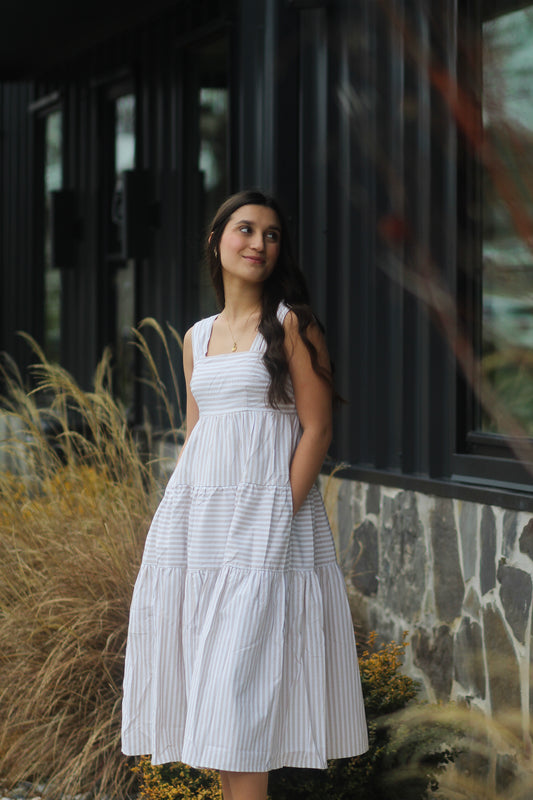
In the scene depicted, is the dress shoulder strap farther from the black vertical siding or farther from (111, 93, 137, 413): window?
(111, 93, 137, 413): window

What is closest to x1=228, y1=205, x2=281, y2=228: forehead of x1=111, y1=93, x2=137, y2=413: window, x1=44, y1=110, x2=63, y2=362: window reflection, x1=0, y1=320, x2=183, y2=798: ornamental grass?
x1=0, y1=320, x2=183, y2=798: ornamental grass

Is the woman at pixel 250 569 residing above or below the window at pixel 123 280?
below

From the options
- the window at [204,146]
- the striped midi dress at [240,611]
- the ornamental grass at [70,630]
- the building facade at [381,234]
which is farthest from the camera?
the window at [204,146]

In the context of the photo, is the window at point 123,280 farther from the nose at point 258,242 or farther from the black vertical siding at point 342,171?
the nose at point 258,242

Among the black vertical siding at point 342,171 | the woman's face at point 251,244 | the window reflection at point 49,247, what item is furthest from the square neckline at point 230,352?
the window reflection at point 49,247

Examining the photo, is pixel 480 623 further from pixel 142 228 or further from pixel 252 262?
pixel 142 228

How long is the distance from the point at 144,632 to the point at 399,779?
1011 millimetres

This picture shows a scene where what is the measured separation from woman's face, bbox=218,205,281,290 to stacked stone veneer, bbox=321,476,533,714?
1.13 meters

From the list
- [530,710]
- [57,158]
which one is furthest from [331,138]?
[57,158]

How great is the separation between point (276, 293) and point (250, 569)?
2.55ft

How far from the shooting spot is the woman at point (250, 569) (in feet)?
7.64

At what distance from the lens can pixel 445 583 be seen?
140 inches

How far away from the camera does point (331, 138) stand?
14.9ft

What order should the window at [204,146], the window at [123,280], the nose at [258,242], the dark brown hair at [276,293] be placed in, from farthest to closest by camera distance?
the window at [123,280]
the window at [204,146]
the nose at [258,242]
the dark brown hair at [276,293]
